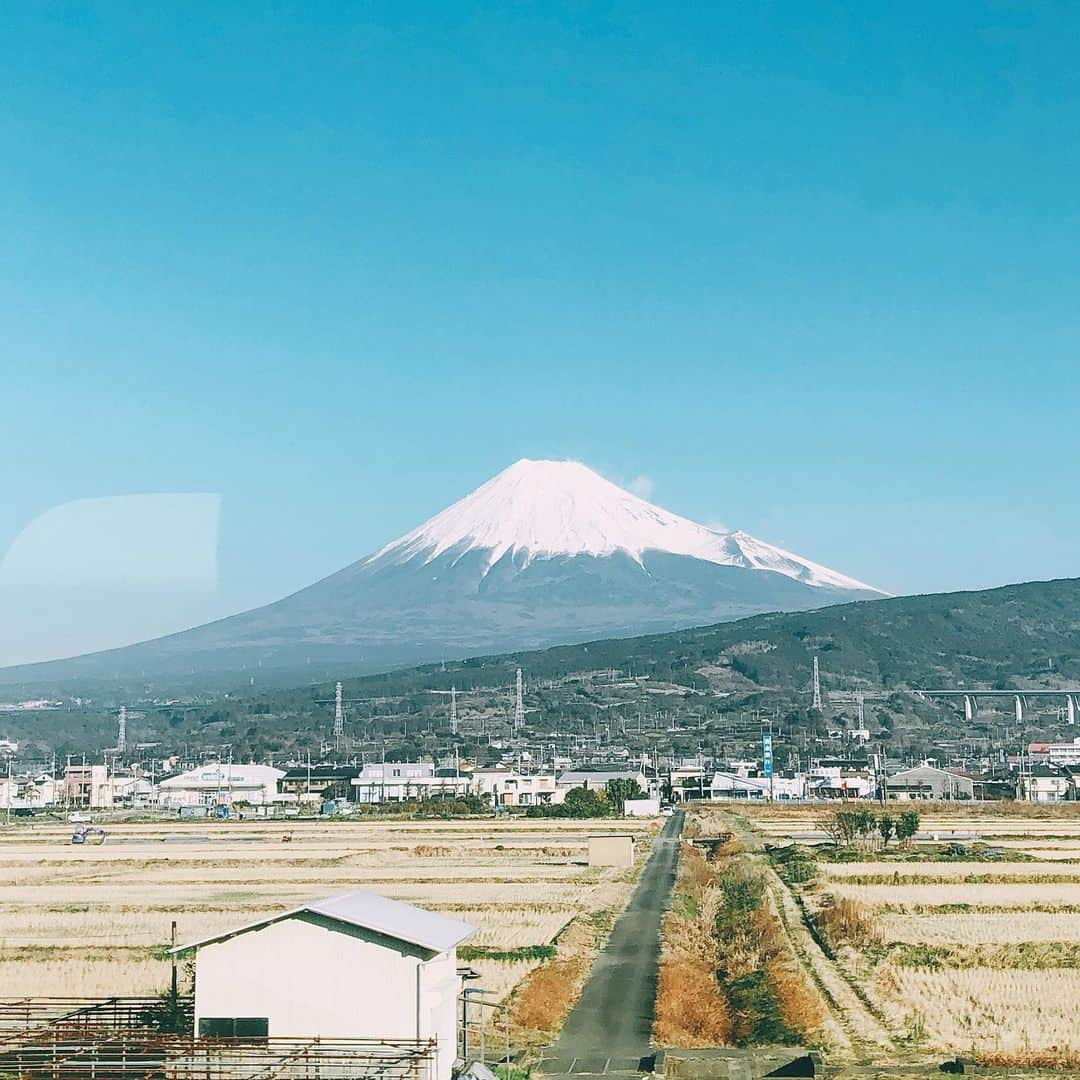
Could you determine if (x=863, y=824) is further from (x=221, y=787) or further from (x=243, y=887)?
(x=221, y=787)

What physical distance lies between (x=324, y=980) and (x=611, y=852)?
116 ft

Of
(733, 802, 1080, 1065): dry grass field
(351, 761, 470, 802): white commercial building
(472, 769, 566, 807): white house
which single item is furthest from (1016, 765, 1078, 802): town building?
(733, 802, 1080, 1065): dry grass field

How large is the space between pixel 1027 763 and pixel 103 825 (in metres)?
88.1

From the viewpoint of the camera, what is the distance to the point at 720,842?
64.6 meters

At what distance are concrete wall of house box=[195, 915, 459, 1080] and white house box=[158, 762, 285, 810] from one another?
3944 inches

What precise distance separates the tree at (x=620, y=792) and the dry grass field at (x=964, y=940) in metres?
38.6

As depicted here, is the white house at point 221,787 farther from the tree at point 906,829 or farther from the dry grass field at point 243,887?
the tree at point 906,829

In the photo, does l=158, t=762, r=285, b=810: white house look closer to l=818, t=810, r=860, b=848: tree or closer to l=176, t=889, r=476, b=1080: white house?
l=818, t=810, r=860, b=848: tree

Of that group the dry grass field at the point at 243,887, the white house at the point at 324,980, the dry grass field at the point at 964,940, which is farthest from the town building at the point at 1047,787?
the white house at the point at 324,980

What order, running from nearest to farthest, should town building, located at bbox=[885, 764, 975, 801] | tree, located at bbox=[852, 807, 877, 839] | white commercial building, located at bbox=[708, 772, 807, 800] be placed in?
tree, located at bbox=[852, 807, 877, 839] < town building, located at bbox=[885, 764, 975, 801] < white commercial building, located at bbox=[708, 772, 807, 800]

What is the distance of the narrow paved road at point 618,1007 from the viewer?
20734 millimetres

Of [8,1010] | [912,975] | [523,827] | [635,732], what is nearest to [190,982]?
[8,1010]

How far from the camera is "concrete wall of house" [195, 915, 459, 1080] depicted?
60.5 ft

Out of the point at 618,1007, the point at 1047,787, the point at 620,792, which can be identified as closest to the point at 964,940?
the point at 618,1007
